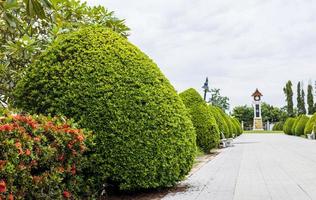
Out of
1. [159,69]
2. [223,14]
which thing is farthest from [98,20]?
[223,14]

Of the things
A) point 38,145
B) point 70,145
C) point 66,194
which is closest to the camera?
point 38,145

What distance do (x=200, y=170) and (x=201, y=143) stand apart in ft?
15.7

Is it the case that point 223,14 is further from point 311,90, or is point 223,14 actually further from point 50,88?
point 311,90

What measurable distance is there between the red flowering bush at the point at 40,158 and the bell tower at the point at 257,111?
61613mm

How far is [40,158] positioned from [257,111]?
63621 millimetres

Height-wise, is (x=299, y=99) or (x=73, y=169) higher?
(x=299, y=99)

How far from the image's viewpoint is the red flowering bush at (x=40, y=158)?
3537 mm

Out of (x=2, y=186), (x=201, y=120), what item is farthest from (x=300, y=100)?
(x=2, y=186)

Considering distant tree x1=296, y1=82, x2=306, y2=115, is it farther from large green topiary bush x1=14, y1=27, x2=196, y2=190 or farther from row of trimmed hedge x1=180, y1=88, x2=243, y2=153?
large green topiary bush x1=14, y1=27, x2=196, y2=190

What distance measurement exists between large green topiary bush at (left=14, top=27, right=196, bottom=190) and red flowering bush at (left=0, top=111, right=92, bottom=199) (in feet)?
1.30

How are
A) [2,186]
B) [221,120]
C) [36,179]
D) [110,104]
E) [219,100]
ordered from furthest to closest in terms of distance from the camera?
[219,100]
[221,120]
[110,104]
[36,179]
[2,186]

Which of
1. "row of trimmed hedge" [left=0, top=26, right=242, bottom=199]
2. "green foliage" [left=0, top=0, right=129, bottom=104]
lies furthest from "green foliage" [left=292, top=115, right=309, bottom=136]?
"row of trimmed hedge" [left=0, top=26, right=242, bottom=199]

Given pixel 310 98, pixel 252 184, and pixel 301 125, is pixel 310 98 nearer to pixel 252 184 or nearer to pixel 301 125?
pixel 301 125

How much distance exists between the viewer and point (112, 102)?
Result: 19.0 feet
